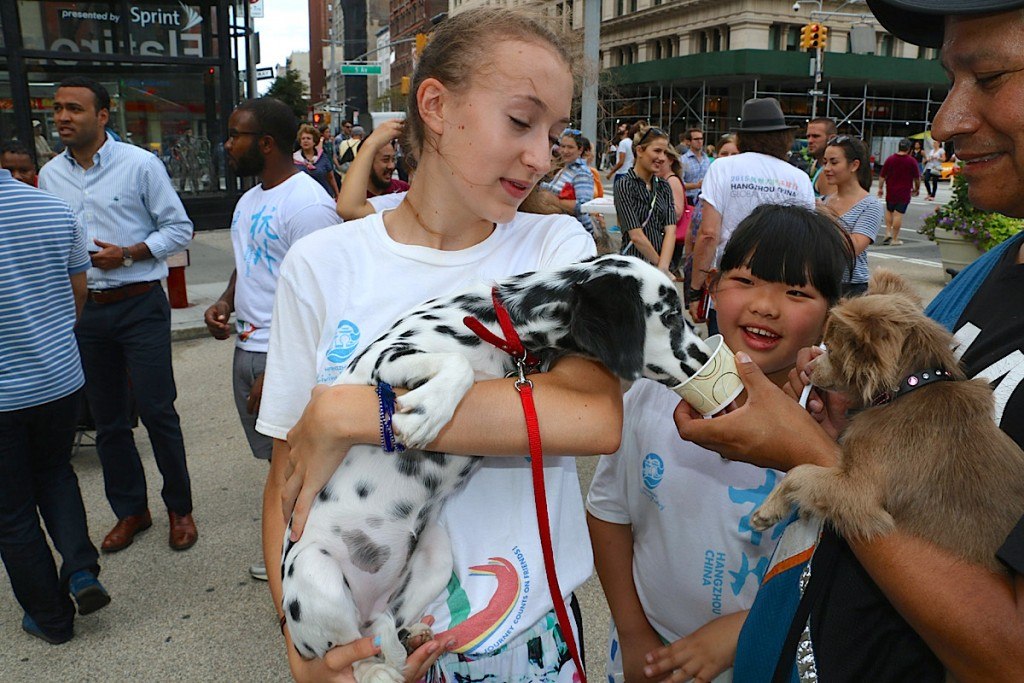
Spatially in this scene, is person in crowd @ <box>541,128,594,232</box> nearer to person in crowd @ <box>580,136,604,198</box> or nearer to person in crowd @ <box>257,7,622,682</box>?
person in crowd @ <box>580,136,604,198</box>

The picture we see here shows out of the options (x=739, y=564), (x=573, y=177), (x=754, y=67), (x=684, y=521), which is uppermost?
(x=754, y=67)

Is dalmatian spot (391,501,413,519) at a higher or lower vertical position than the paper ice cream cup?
lower

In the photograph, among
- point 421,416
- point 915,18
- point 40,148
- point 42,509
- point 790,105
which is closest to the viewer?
point 421,416

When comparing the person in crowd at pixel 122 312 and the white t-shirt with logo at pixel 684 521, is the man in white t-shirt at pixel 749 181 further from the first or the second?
the white t-shirt with logo at pixel 684 521

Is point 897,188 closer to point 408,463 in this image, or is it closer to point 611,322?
point 611,322

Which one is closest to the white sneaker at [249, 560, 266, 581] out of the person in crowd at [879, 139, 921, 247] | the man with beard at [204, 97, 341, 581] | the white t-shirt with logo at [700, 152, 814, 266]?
the man with beard at [204, 97, 341, 581]

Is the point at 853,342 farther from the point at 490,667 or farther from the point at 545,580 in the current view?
the point at 490,667

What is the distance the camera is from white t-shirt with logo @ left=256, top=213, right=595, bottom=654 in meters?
1.69

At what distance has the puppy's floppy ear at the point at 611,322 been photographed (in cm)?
162

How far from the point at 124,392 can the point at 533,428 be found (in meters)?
4.30

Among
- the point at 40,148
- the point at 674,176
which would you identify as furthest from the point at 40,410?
the point at 40,148

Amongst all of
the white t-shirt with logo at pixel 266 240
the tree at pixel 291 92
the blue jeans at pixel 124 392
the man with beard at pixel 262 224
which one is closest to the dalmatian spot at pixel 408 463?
the man with beard at pixel 262 224

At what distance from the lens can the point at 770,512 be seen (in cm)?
183

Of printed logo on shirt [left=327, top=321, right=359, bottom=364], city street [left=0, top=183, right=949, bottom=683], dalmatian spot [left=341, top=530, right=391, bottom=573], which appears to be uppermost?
printed logo on shirt [left=327, top=321, right=359, bottom=364]
